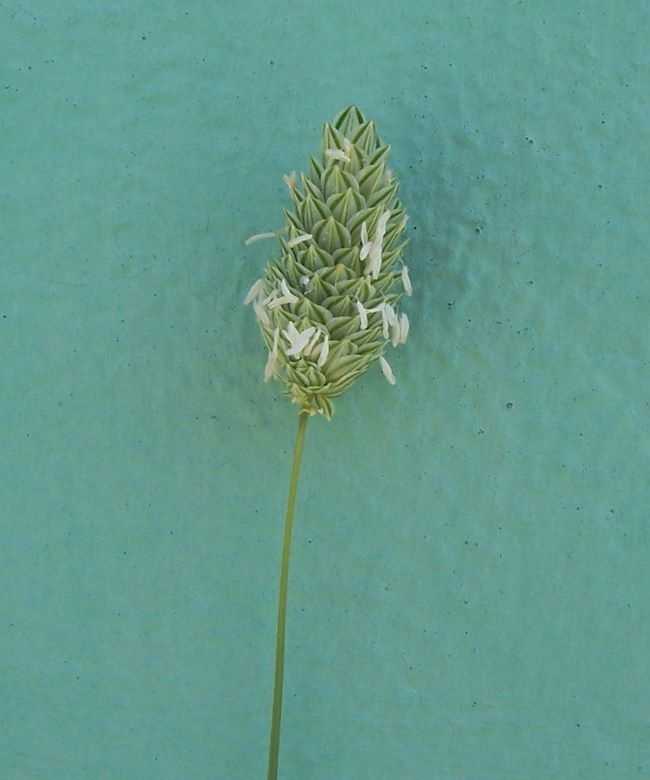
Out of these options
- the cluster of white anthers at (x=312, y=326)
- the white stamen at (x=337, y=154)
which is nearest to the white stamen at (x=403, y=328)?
the cluster of white anthers at (x=312, y=326)

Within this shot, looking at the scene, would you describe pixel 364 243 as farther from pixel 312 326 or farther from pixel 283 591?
pixel 283 591

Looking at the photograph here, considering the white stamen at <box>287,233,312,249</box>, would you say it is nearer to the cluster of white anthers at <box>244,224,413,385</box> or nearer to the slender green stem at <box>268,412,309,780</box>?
the cluster of white anthers at <box>244,224,413,385</box>

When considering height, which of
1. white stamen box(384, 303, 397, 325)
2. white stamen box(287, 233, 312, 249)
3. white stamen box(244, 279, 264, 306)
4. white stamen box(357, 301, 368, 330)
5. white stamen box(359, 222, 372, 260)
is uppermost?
white stamen box(359, 222, 372, 260)

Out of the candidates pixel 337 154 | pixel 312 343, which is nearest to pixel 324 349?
pixel 312 343

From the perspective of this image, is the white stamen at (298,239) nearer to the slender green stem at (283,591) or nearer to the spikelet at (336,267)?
the spikelet at (336,267)

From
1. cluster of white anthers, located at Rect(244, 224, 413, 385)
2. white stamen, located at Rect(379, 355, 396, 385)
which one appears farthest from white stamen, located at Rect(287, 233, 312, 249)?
white stamen, located at Rect(379, 355, 396, 385)

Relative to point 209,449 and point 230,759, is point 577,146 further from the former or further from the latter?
point 230,759

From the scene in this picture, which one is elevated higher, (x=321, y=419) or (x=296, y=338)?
(x=296, y=338)
